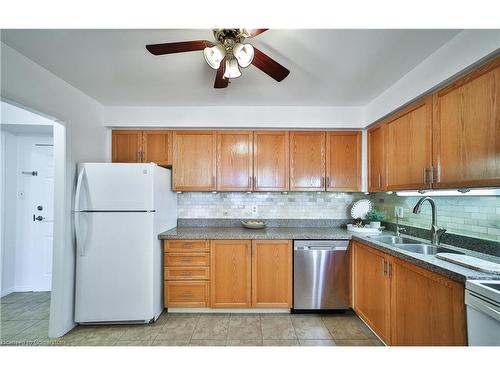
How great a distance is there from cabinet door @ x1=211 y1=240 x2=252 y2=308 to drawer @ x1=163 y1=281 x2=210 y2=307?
11 cm

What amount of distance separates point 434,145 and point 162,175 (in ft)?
8.19

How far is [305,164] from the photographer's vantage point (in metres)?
2.82

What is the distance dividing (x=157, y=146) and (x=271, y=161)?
143 centimetres

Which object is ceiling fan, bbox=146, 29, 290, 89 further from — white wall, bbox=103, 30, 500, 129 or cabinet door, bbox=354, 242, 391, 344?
cabinet door, bbox=354, 242, 391, 344

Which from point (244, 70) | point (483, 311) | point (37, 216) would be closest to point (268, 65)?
point (244, 70)

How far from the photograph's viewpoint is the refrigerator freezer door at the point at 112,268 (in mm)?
2156

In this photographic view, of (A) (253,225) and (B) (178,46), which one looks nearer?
(B) (178,46)

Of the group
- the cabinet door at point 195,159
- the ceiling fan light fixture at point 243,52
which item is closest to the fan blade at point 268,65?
the ceiling fan light fixture at point 243,52

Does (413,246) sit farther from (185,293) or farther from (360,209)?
(185,293)

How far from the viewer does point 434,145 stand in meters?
1.68

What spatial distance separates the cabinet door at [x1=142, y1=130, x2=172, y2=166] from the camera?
9.14ft

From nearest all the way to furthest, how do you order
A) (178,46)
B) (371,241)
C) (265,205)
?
(178,46) < (371,241) < (265,205)

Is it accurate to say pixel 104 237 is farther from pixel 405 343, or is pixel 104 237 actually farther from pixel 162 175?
pixel 405 343

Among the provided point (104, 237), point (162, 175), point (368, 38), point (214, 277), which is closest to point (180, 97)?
point (162, 175)
